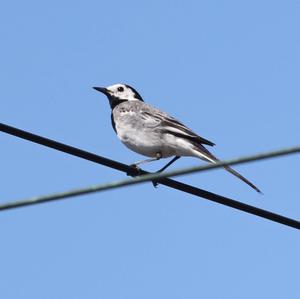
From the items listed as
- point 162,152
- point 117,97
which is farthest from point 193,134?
point 117,97

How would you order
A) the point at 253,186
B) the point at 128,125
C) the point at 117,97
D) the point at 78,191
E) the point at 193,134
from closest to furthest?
the point at 78,191 < the point at 253,186 < the point at 193,134 < the point at 128,125 < the point at 117,97

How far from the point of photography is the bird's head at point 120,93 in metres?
17.5

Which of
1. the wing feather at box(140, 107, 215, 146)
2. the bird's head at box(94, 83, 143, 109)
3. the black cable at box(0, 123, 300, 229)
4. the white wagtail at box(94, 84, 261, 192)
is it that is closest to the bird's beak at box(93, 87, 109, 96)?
the bird's head at box(94, 83, 143, 109)

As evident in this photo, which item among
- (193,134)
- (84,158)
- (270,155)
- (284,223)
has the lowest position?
(270,155)

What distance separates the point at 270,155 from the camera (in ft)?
20.9

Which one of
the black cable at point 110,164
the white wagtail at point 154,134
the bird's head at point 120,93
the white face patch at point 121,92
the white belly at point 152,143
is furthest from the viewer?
the white face patch at point 121,92

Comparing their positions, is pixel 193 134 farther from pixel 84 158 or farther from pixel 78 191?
pixel 78 191

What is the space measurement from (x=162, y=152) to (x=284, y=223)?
571 cm

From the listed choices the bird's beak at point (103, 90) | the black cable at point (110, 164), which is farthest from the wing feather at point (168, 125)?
the black cable at point (110, 164)

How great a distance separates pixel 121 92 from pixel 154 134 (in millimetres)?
3257

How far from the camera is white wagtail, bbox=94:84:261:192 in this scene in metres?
13.8

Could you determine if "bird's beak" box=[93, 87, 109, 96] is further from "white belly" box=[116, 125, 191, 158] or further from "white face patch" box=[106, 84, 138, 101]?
"white belly" box=[116, 125, 191, 158]

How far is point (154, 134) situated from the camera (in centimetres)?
1460

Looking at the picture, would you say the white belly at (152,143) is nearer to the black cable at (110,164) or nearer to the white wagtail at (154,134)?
the white wagtail at (154,134)
